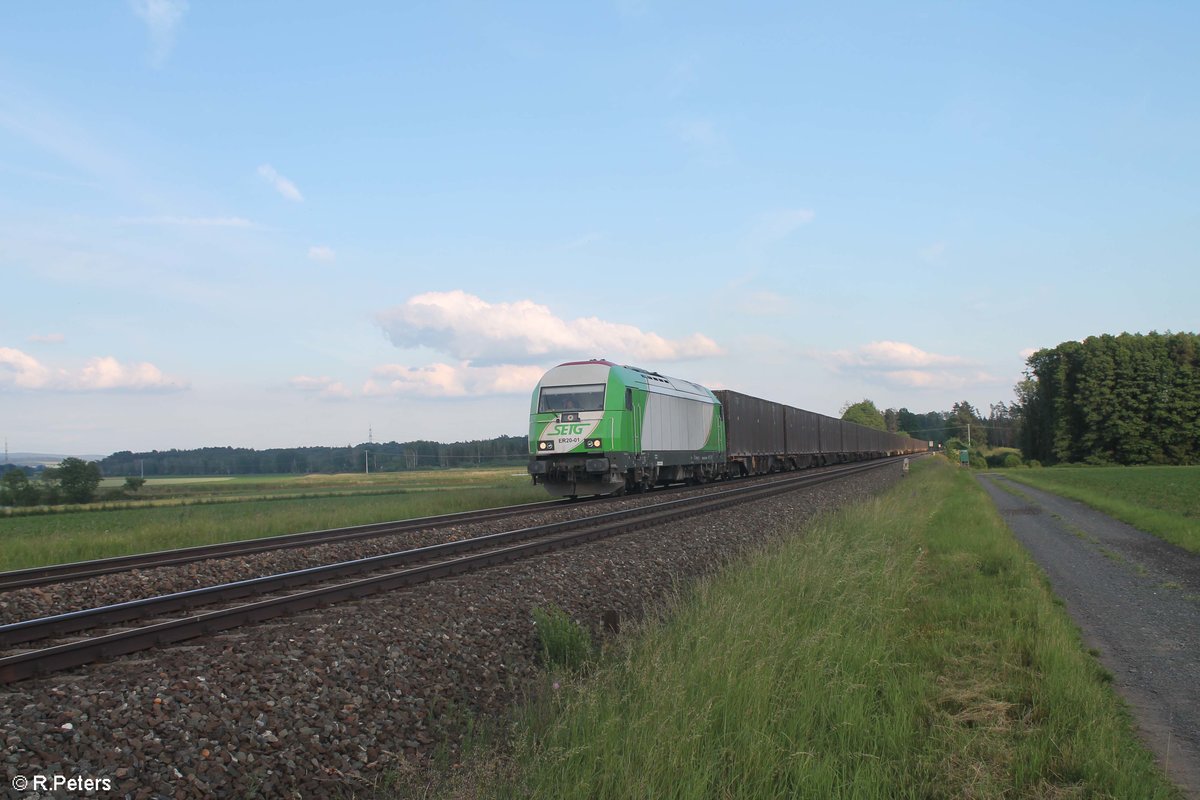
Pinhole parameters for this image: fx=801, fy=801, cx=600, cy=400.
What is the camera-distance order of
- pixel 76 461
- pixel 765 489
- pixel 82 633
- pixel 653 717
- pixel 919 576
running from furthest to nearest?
pixel 76 461, pixel 765 489, pixel 919 576, pixel 82 633, pixel 653 717

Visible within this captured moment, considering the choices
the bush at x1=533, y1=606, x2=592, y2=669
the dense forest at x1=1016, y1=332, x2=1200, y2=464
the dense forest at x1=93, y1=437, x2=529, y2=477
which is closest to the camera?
the bush at x1=533, y1=606, x2=592, y2=669

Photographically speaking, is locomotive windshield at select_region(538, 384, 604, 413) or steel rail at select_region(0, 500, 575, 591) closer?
steel rail at select_region(0, 500, 575, 591)

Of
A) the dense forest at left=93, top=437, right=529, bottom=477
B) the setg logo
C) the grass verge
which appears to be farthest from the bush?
the dense forest at left=93, top=437, right=529, bottom=477

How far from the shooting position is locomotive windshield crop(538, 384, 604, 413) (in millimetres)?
21734

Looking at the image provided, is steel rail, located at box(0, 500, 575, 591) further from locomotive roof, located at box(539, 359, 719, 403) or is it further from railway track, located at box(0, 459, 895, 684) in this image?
locomotive roof, located at box(539, 359, 719, 403)

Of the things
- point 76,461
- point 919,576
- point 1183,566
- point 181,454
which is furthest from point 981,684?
point 181,454

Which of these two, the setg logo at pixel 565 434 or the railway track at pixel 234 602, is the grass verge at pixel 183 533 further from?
the railway track at pixel 234 602

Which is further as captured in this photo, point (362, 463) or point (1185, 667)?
point (362, 463)

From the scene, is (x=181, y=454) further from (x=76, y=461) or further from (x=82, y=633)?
(x=82, y=633)

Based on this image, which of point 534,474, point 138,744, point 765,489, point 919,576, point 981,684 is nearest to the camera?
point 138,744

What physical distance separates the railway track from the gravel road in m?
7.04

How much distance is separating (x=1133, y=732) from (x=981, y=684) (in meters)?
1.00

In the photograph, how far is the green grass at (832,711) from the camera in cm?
452

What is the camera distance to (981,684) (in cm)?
627
